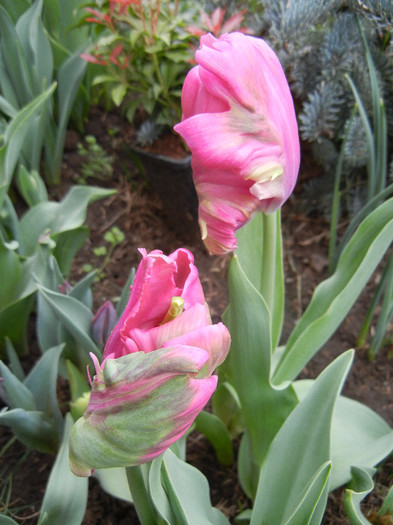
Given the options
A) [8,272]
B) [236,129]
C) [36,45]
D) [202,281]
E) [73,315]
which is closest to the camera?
[236,129]

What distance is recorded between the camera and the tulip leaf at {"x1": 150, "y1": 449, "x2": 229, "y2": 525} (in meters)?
0.64

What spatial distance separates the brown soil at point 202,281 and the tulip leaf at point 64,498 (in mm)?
218

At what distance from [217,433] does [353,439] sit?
237mm

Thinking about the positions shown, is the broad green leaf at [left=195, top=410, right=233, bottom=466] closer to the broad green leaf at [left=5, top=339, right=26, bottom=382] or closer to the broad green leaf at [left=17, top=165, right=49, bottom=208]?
the broad green leaf at [left=5, top=339, right=26, bottom=382]

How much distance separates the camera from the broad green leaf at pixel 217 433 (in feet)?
3.10

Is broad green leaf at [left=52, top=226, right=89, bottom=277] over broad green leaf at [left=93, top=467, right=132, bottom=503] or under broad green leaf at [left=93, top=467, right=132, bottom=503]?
over

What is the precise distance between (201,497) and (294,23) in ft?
3.11

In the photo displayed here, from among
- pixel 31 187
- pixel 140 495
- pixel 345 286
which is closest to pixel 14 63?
pixel 31 187

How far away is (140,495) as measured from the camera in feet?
2.21

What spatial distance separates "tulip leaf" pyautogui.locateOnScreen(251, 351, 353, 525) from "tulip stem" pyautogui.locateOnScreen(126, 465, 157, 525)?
5.6 inches

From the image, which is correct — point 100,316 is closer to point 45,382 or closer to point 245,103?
point 45,382

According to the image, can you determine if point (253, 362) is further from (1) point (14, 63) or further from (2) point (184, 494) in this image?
(1) point (14, 63)

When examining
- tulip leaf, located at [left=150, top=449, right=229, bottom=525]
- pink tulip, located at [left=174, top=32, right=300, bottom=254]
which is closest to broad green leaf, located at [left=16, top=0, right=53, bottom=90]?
pink tulip, located at [left=174, top=32, right=300, bottom=254]

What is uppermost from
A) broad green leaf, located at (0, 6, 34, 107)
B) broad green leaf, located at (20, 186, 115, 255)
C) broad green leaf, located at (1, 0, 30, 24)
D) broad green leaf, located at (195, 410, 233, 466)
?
broad green leaf, located at (1, 0, 30, 24)
